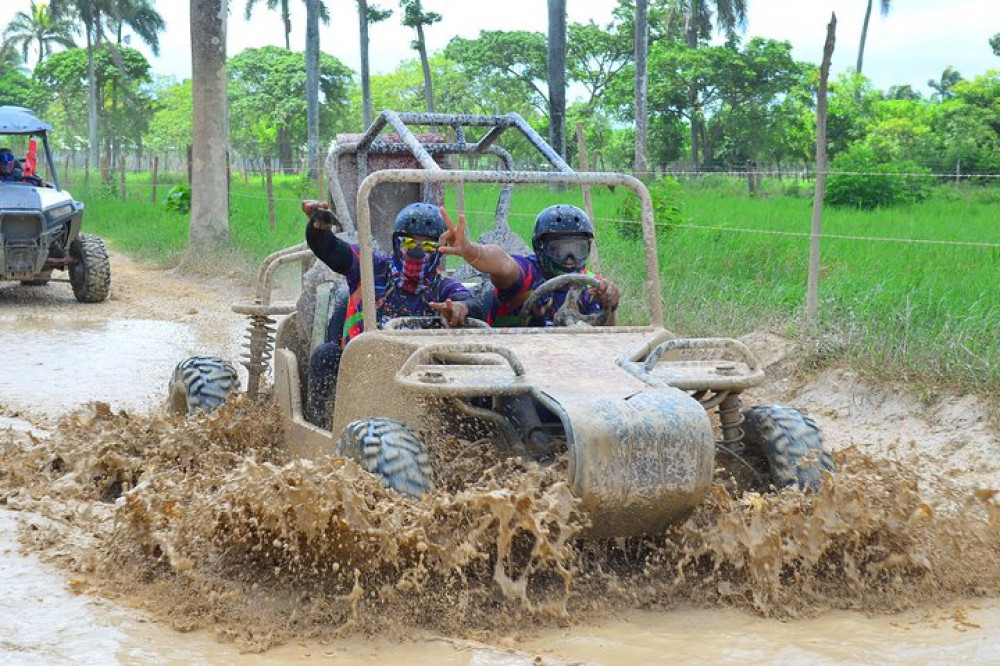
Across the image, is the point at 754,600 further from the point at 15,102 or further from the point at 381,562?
the point at 15,102

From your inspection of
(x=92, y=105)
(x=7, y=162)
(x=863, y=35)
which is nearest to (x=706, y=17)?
(x=863, y=35)

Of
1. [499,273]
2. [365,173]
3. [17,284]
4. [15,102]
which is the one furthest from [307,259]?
[15,102]

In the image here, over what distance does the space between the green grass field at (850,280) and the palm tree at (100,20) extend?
41895 mm

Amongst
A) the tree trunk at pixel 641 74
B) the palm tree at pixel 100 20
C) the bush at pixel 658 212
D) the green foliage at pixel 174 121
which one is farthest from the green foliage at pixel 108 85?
the bush at pixel 658 212

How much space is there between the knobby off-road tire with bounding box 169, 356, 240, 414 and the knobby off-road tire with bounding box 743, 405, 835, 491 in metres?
2.75

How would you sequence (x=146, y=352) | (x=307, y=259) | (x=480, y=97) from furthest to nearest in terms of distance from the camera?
(x=480, y=97) < (x=146, y=352) < (x=307, y=259)

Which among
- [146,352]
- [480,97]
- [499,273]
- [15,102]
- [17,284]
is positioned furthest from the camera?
[15,102]

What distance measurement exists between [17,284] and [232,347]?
5834mm

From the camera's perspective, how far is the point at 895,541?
415 cm

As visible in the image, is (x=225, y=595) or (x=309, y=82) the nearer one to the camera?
(x=225, y=595)

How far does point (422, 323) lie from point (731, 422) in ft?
3.98

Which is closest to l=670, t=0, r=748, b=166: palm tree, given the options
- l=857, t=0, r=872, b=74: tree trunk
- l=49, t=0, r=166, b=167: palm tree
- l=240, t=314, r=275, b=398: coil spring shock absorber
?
l=857, t=0, r=872, b=74: tree trunk

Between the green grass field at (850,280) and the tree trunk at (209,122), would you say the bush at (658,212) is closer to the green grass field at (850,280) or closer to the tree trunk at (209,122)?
the green grass field at (850,280)

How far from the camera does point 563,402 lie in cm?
384
